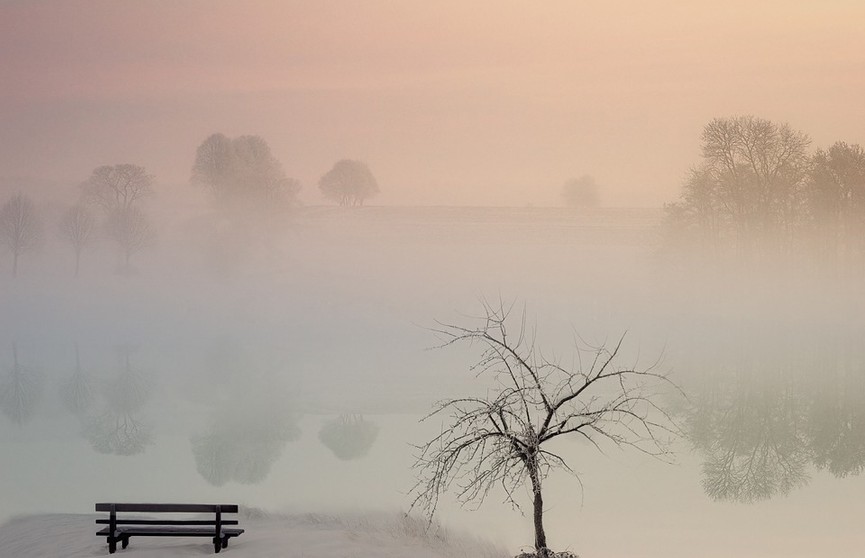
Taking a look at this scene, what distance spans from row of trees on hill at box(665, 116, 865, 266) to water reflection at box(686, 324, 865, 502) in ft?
46.7

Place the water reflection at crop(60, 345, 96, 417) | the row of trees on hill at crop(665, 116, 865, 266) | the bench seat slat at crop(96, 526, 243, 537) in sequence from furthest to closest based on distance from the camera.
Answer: the row of trees on hill at crop(665, 116, 865, 266) → the water reflection at crop(60, 345, 96, 417) → the bench seat slat at crop(96, 526, 243, 537)

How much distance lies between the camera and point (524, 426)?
12969mm

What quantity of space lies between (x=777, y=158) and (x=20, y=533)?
4346cm

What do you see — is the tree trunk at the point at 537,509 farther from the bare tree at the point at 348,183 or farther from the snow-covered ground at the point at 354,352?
the bare tree at the point at 348,183

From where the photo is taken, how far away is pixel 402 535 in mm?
14641

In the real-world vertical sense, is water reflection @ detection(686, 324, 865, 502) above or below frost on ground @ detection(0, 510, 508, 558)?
above

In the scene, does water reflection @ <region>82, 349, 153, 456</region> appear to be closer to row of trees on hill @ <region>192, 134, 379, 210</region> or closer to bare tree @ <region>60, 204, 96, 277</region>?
bare tree @ <region>60, 204, 96, 277</region>

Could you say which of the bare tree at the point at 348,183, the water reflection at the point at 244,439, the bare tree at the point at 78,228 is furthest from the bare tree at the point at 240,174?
the water reflection at the point at 244,439

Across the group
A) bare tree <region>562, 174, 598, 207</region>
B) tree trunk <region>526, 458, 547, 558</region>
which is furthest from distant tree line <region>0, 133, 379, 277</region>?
tree trunk <region>526, 458, 547, 558</region>

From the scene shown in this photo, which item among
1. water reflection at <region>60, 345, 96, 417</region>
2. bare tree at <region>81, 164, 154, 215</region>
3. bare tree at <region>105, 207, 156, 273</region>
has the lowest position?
water reflection at <region>60, 345, 96, 417</region>

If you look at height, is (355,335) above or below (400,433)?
above

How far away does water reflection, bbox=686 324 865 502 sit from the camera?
19719 mm

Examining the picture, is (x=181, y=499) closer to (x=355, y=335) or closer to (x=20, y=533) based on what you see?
(x=20, y=533)

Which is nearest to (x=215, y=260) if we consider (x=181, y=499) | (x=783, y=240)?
(x=783, y=240)
